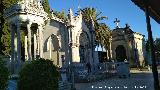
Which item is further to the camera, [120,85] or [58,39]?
[58,39]

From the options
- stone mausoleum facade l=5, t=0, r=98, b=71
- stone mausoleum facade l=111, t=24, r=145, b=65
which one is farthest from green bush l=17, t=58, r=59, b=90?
stone mausoleum facade l=111, t=24, r=145, b=65

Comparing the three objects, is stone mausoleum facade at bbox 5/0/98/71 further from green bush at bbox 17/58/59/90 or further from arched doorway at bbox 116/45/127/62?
arched doorway at bbox 116/45/127/62

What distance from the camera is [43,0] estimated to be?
48781mm

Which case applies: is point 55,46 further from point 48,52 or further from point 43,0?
point 43,0

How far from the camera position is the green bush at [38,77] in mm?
12133

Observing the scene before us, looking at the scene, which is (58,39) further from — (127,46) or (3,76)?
(3,76)

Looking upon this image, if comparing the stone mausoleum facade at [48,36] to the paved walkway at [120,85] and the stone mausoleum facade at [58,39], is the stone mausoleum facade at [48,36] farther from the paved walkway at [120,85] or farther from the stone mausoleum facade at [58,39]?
the paved walkway at [120,85]

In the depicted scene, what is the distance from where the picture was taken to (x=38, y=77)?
40.0 ft

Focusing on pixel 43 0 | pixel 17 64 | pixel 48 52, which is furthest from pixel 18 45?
pixel 43 0

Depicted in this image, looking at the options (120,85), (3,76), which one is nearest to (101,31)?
(120,85)

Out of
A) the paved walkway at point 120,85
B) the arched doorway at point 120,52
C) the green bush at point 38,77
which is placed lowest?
the paved walkway at point 120,85

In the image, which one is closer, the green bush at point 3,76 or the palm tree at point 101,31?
the green bush at point 3,76

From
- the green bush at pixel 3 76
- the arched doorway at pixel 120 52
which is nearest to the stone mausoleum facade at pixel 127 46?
the arched doorway at pixel 120 52

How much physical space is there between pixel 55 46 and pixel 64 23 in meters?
3.23
